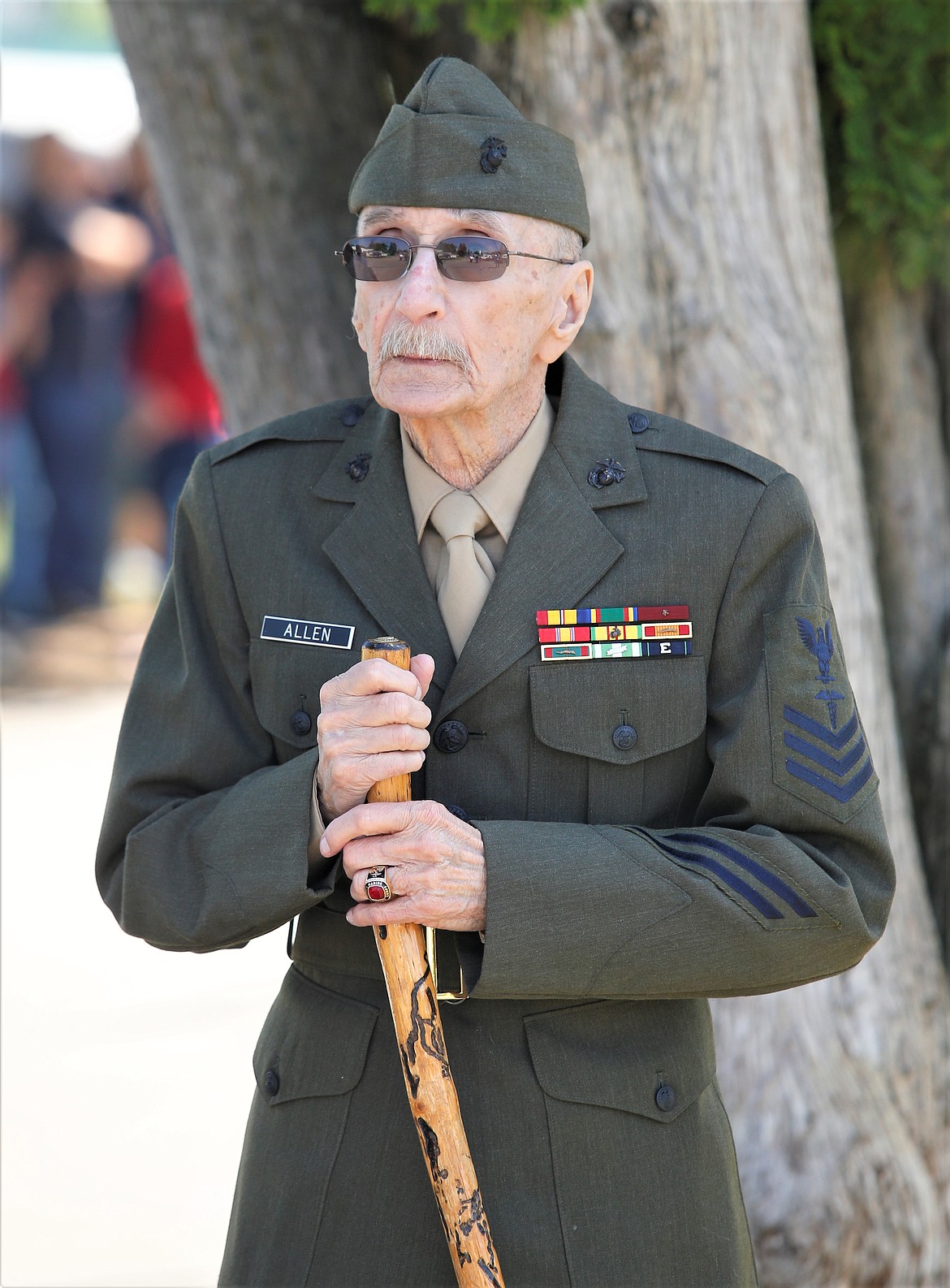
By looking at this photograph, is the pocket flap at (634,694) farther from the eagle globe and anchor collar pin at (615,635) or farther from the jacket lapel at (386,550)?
the jacket lapel at (386,550)

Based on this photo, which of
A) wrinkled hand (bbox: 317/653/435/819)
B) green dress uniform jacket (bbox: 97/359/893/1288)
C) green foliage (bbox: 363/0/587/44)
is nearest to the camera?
wrinkled hand (bbox: 317/653/435/819)

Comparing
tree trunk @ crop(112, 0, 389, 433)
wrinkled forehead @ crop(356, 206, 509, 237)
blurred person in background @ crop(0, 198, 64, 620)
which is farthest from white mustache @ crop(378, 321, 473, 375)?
blurred person in background @ crop(0, 198, 64, 620)

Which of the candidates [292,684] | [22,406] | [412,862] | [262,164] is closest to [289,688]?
[292,684]

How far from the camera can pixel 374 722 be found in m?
1.81

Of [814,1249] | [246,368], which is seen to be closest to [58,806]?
[246,368]

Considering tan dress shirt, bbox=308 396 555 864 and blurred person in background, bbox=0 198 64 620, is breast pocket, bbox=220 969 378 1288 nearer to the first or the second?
tan dress shirt, bbox=308 396 555 864

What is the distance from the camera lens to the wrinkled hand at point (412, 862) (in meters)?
1.82

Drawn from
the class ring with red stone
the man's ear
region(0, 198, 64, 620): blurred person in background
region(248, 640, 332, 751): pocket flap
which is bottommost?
the class ring with red stone

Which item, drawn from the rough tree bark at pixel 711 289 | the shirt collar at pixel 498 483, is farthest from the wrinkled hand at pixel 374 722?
the rough tree bark at pixel 711 289

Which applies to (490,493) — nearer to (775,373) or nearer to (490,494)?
(490,494)

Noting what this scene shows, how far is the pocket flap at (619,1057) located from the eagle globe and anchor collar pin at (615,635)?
488 millimetres

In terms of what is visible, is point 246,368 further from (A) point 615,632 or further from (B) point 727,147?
(A) point 615,632

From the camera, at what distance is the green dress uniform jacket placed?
1.91 metres

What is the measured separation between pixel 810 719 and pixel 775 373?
1.23 m
